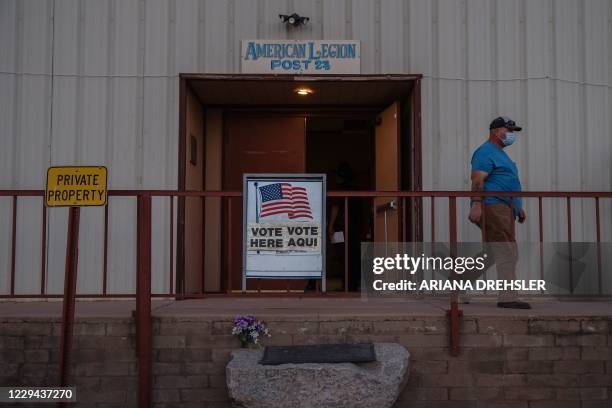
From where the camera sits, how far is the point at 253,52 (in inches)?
290

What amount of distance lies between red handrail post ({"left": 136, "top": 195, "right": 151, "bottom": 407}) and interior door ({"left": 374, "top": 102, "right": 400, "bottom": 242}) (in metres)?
3.30

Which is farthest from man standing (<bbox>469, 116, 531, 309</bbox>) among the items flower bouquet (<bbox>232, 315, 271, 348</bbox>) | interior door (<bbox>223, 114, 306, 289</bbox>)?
interior door (<bbox>223, 114, 306, 289</bbox>)

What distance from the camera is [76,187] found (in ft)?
15.7

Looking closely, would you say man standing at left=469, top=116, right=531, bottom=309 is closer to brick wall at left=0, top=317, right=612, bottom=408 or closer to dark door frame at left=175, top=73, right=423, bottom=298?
brick wall at left=0, top=317, right=612, bottom=408

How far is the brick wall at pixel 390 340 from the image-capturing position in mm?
5230

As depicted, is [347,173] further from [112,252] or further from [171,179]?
[112,252]

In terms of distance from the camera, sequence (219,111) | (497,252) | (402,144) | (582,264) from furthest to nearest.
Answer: (219,111) → (402,144) → (582,264) → (497,252)

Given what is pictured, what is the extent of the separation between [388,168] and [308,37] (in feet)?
6.69

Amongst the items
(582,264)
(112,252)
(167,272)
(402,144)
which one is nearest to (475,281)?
(582,264)

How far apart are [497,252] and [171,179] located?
11.7 ft

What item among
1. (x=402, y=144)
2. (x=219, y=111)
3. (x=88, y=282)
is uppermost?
(x=219, y=111)

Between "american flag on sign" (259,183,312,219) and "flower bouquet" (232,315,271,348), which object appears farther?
"american flag on sign" (259,183,312,219)

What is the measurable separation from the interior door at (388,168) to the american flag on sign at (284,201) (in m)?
2.51

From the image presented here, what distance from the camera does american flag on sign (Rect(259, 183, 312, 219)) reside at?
17.5 ft
